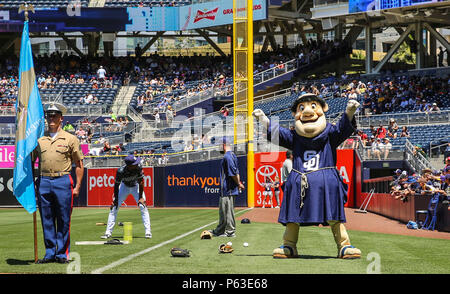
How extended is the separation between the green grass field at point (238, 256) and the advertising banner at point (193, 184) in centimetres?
1776

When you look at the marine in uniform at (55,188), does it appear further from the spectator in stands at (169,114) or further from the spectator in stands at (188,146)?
the spectator in stands at (169,114)

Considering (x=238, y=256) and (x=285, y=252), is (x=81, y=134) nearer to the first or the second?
(x=238, y=256)

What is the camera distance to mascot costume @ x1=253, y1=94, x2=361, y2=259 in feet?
32.1

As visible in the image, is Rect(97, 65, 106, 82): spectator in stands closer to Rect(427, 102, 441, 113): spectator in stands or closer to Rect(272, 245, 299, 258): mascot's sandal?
Rect(427, 102, 441, 113): spectator in stands

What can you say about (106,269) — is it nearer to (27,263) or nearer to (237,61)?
(27,263)

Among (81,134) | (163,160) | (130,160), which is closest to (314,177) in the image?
(130,160)

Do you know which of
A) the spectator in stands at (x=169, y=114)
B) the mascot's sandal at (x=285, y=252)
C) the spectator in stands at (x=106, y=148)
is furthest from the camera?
the spectator in stands at (x=169, y=114)

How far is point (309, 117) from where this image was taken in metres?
10.2

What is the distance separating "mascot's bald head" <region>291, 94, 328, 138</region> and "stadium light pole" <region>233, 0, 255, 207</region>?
2030cm

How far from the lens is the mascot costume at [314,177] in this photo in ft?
32.1

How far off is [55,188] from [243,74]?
2201 cm

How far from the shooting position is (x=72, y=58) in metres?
53.0

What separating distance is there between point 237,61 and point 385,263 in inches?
884

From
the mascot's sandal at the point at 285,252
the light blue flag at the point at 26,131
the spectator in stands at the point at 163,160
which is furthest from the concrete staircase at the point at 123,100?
the mascot's sandal at the point at 285,252
